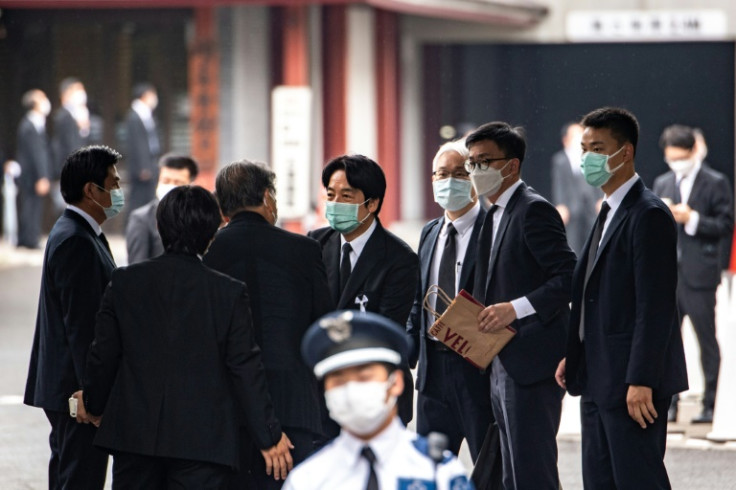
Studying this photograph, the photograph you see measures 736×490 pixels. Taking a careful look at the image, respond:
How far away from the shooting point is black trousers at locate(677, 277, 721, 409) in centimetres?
977

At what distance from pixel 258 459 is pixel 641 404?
1.49 m

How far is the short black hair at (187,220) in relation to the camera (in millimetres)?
5086

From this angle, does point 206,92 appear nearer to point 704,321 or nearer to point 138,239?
point 704,321

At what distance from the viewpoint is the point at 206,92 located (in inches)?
855

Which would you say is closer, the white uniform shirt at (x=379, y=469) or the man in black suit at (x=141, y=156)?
the white uniform shirt at (x=379, y=469)

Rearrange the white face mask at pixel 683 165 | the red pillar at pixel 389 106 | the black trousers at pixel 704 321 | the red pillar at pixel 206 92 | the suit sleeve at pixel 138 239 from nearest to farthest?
the suit sleeve at pixel 138 239 → the black trousers at pixel 704 321 → the white face mask at pixel 683 165 → the red pillar at pixel 206 92 → the red pillar at pixel 389 106

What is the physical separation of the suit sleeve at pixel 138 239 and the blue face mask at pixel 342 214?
247 centimetres

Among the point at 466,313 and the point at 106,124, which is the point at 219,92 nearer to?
the point at 106,124

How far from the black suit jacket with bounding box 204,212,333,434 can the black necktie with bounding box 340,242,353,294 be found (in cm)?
64

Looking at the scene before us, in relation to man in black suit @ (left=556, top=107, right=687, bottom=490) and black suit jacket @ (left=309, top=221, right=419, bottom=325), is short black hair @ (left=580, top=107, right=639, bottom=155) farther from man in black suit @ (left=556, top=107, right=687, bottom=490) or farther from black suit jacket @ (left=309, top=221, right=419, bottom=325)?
black suit jacket @ (left=309, top=221, right=419, bottom=325)

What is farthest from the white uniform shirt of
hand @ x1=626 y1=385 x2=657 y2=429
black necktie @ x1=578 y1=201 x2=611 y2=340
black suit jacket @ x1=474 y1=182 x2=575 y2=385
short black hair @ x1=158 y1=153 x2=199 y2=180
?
short black hair @ x1=158 y1=153 x2=199 y2=180

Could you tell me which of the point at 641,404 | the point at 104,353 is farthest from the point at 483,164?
the point at 104,353

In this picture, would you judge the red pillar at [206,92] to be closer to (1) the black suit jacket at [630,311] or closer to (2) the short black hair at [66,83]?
(2) the short black hair at [66,83]

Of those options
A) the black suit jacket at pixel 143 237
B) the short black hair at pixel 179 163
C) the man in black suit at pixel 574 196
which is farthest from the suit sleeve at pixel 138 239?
the man in black suit at pixel 574 196
